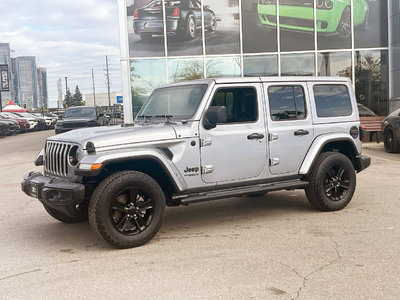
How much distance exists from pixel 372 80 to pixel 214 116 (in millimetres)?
15347

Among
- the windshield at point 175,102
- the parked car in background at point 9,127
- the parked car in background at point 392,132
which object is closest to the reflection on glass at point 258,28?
the parked car in background at point 392,132

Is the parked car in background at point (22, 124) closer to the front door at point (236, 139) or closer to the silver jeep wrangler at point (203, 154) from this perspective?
the silver jeep wrangler at point (203, 154)

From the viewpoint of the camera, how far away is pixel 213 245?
5.13m

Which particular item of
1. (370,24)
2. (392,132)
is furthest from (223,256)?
(370,24)

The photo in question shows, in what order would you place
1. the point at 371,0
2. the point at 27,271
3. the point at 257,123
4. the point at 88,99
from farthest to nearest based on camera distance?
the point at 88,99 → the point at 371,0 → the point at 257,123 → the point at 27,271

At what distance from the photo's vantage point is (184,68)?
63.4 feet

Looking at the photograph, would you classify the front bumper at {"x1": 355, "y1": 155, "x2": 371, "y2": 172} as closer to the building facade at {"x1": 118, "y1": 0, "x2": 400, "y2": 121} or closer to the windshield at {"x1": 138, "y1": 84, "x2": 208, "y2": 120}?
the windshield at {"x1": 138, "y1": 84, "x2": 208, "y2": 120}

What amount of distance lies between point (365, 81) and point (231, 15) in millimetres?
5938

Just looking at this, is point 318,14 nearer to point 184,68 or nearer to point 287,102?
point 184,68

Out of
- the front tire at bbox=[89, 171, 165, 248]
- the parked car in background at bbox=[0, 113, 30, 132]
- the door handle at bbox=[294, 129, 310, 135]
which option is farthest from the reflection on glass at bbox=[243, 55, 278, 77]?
the parked car in background at bbox=[0, 113, 30, 132]

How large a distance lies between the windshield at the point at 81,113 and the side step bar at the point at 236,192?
1527 cm

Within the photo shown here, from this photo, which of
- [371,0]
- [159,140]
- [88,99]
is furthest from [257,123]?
[88,99]

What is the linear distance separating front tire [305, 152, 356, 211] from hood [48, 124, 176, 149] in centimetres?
215

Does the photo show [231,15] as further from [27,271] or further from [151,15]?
[27,271]
